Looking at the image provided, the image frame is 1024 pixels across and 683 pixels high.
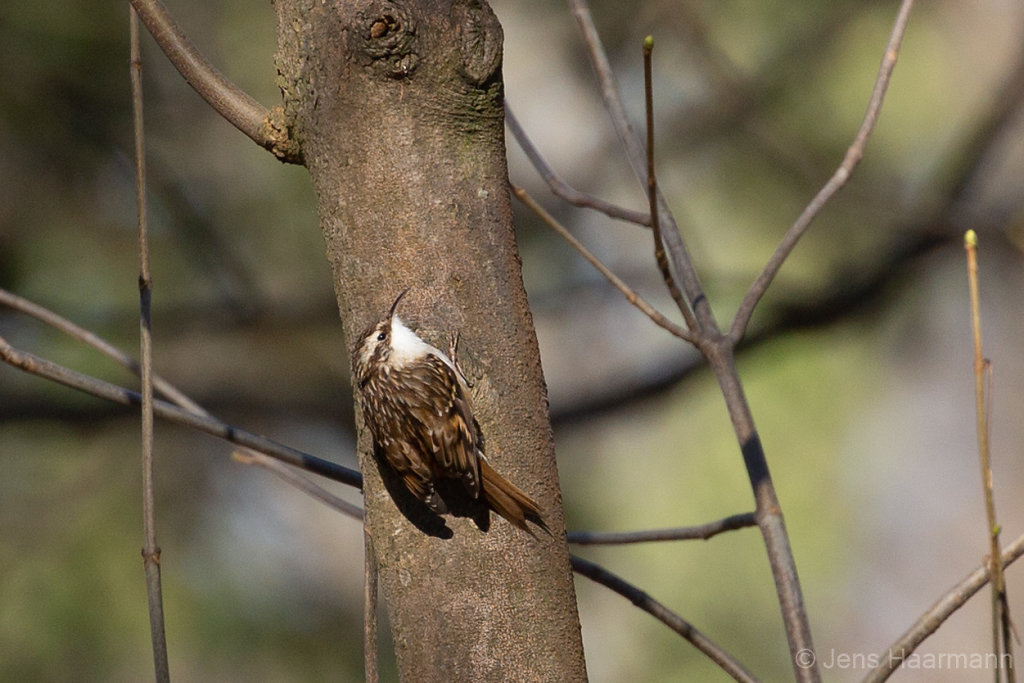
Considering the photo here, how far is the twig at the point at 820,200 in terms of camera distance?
3.72 ft

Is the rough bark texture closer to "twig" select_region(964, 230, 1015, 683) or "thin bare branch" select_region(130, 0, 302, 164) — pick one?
"thin bare branch" select_region(130, 0, 302, 164)

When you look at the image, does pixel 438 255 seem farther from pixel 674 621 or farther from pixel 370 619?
pixel 674 621

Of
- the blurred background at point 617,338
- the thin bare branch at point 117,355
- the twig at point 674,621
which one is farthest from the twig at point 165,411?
the blurred background at point 617,338

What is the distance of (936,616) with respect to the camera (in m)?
0.91

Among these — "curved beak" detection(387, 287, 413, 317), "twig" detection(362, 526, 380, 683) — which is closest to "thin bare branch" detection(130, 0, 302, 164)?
"curved beak" detection(387, 287, 413, 317)

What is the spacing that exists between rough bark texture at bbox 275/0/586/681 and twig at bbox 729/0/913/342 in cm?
36

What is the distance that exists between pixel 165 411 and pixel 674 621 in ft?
2.22

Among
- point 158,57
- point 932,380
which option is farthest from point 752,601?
point 158,57

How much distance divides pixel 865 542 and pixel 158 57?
2796 millimetres

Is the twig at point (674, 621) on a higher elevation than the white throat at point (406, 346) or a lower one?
lower

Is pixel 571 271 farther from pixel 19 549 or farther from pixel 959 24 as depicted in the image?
pixel 19 549

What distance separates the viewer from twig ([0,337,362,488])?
1011 millimetres

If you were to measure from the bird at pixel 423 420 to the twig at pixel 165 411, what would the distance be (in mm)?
102

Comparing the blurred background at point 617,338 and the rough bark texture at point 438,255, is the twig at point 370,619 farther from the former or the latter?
the blurred background at point 617,338
